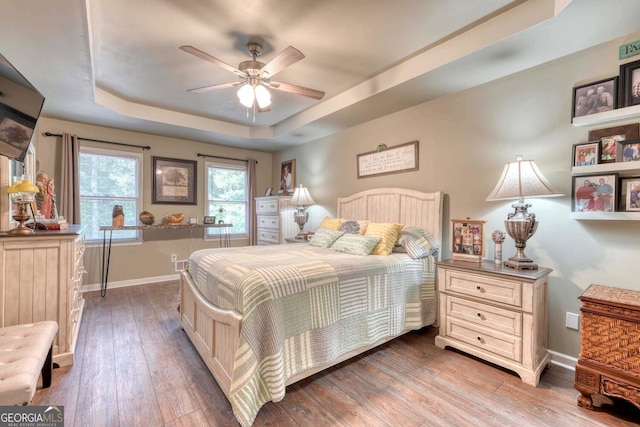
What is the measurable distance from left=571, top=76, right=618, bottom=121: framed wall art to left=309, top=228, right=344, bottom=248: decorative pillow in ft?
7.31

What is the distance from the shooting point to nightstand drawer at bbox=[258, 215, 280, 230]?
15.4 feet

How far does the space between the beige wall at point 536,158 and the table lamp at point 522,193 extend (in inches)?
10.7

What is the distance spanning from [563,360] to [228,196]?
505 centimetres

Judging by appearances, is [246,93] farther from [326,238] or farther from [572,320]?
[572,320]

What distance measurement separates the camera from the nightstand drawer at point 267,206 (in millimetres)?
4744

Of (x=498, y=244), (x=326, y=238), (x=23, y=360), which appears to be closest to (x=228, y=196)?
(x=326, y=238)

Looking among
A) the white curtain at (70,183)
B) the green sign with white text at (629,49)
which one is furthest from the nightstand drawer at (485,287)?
the white curtain at (70,183)

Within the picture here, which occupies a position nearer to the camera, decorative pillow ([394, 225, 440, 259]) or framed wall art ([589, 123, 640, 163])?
framed wall art ([589, 123, 640, 163])

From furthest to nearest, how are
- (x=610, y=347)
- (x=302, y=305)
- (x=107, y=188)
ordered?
(x=107, y=188), (x=302, y=305), (x=610, y=347)

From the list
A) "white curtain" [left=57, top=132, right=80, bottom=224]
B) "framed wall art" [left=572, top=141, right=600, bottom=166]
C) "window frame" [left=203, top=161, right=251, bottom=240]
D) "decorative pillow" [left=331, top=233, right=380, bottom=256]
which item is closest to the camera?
"framed wall art" [left=572, top=141, right=600, bottom=166]

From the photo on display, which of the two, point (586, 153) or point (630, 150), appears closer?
point (630, 150)

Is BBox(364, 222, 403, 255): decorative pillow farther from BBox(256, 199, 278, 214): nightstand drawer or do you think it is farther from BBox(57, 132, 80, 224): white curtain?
BBox(57, 132, 80, 224): white curtain

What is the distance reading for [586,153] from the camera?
2043mm

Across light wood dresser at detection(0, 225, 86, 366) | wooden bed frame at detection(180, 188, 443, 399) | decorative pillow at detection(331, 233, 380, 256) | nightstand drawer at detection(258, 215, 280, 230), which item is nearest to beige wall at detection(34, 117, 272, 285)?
nightstand drawer at detection(258, 215, 280, 230)
